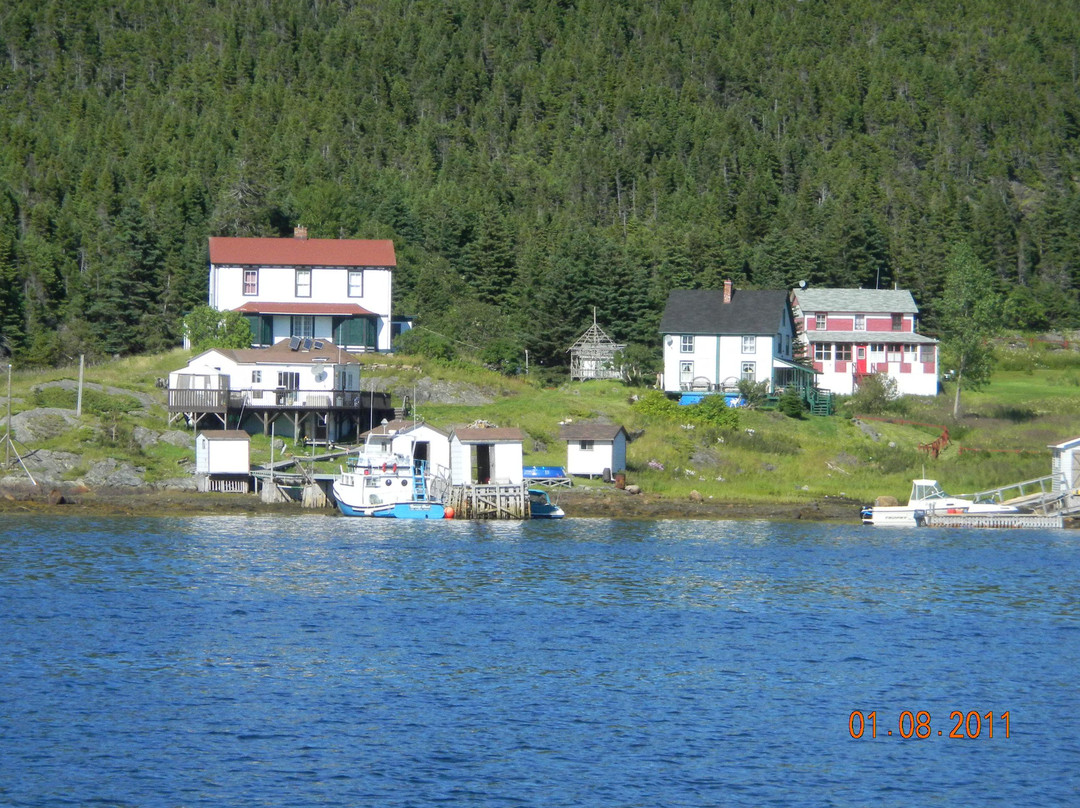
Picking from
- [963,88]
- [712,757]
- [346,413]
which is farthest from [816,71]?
[712,757]

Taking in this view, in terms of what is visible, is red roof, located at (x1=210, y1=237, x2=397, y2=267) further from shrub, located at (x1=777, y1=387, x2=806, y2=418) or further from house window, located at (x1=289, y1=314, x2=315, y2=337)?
shrub, located at (x1=777, y1=387, x2=806, y2=418)

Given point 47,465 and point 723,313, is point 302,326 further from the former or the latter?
point 723,313

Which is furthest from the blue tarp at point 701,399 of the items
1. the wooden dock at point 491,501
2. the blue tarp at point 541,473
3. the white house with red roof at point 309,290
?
the white house with red roof at point 309,290

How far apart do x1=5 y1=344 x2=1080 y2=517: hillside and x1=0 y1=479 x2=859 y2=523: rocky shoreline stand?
46 centimetres

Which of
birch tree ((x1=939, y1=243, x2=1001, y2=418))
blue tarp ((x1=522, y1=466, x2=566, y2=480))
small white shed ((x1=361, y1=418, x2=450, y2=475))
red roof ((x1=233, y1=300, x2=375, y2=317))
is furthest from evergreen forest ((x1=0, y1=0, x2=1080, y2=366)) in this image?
blue tarp ((x1=522, y1=466, x2=566, y2=480))

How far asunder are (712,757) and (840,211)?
10384 centimetres

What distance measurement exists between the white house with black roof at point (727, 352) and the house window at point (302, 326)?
21.0 m

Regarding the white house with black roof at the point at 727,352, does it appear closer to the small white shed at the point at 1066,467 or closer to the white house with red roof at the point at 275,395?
the white house with red roof at the point at 275,395

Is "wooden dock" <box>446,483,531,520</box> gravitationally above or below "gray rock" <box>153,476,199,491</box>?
below

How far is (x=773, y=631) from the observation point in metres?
37.5

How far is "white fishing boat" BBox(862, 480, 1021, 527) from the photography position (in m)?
60.8

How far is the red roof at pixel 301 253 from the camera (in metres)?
83.2

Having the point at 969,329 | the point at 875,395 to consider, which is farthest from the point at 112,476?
the point at 969,329
